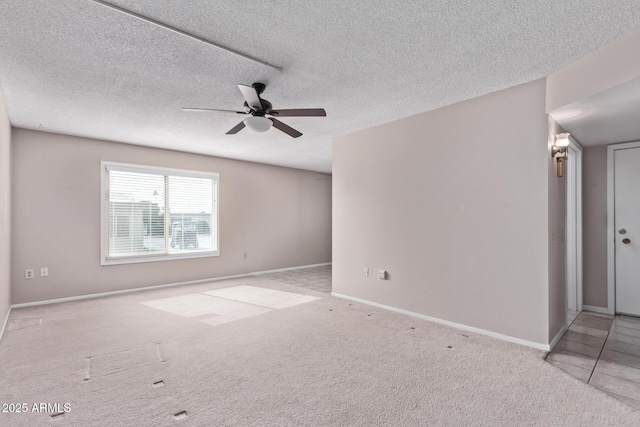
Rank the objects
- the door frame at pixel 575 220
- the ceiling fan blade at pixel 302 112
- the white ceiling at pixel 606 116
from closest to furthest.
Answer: the white ceiling at pixel 606 116, the ceiling fan blade at pixel 302 112, the door frame at pixel 575 220

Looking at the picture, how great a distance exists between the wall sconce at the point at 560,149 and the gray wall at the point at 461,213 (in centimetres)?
23

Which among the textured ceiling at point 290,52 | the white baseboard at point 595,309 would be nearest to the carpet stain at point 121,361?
the textured ceiling at point 290,52

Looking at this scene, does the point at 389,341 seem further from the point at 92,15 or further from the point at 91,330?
the point at 92,15

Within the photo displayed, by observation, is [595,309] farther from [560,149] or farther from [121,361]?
[121,361]

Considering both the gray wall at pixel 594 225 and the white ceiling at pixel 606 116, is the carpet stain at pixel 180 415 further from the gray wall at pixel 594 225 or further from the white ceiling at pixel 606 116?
the gray wall at pixel 594 225

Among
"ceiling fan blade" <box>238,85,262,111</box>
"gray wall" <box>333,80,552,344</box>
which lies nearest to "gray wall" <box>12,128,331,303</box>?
"gray wall" <box>333,80,552,344</box>

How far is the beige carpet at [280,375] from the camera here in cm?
195

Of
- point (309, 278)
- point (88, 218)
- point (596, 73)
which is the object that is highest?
point (596, 73)

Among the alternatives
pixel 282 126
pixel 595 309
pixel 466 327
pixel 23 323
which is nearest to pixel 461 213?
pixel 466 327

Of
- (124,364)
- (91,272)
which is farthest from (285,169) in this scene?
(124,364)

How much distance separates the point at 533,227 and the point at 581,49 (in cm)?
148

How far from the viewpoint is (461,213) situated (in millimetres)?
3457

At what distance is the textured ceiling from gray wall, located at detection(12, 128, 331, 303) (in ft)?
2.96

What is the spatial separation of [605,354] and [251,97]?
12.6 ft
